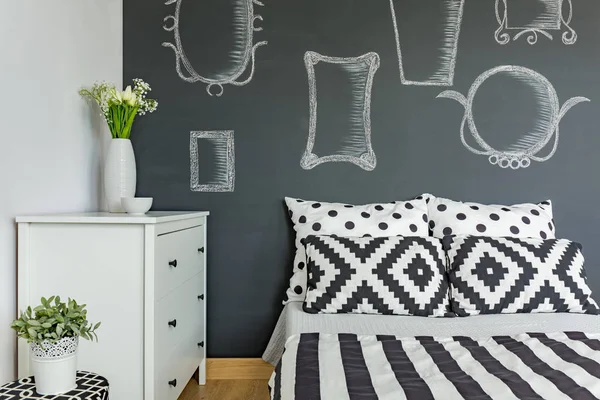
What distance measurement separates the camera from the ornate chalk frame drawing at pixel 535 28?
8.10ft

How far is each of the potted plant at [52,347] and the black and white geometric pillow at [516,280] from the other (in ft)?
4.67

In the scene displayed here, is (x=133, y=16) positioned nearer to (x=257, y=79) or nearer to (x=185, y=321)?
(x=257, y=79)

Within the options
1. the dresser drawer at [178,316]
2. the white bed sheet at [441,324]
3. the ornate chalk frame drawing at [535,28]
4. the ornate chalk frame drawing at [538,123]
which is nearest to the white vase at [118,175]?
the dresser drawer at [178,316]

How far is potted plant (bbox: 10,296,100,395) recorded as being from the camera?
131 centimetres

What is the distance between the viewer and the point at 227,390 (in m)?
2.30

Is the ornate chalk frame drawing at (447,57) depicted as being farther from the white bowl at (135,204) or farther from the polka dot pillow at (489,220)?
the white bowl at (135,204)

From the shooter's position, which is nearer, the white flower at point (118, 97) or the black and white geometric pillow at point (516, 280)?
the black and white geometric pillow at point (516, 280)

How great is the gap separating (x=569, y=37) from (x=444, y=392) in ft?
7.00

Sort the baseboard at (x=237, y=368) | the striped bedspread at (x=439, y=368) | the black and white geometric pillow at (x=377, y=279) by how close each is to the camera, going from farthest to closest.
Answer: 1. the baseboard at (x=237, y=368)
2. the black and white geometric pillow at (x=377, y=279)
3. the striped bedspread at (x=439, y=368)

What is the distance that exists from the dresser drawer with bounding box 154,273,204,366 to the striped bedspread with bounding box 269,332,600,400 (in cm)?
45

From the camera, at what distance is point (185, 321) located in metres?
1.99

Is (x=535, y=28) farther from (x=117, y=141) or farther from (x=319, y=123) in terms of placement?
(x=117, y=141)

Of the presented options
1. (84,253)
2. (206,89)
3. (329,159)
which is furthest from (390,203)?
(84,253)

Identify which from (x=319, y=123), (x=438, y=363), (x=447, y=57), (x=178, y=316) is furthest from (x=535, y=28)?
(x=178, y=316)
